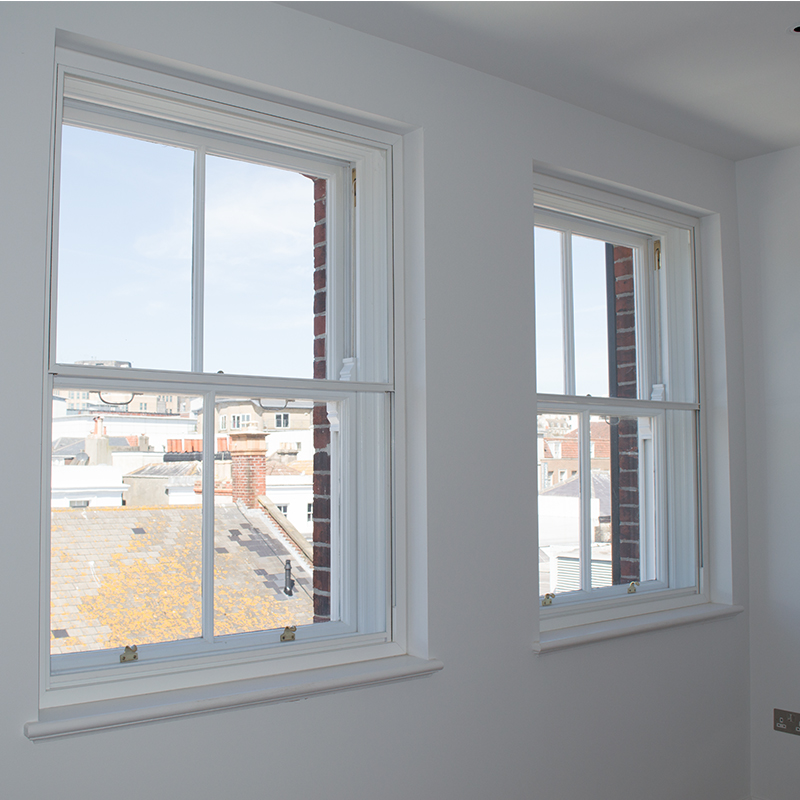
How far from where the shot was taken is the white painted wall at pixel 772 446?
321cm

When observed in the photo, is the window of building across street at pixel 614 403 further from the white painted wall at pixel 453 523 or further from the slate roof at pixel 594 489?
the white painted wall at pixel 453 523

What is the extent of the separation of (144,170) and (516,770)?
7.38ft

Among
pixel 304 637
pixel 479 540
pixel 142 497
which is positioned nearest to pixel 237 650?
pixel 304 637

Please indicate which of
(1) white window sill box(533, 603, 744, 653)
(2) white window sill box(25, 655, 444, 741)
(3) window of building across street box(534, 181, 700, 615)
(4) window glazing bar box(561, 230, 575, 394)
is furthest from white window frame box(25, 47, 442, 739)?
(4) window glazing bar box(561, 230, 575, 394)

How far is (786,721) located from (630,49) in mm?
2856

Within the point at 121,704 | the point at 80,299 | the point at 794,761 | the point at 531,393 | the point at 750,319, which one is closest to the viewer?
the point at 121,704

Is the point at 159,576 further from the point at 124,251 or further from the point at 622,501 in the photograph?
the point at 622,501

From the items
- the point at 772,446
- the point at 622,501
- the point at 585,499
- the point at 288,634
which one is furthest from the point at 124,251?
the point at 772,446

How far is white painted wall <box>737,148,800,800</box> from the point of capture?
3.21m

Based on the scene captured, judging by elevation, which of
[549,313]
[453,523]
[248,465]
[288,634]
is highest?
[549,313]

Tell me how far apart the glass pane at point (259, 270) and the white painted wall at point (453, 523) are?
0.31 meters

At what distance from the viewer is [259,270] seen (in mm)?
2264

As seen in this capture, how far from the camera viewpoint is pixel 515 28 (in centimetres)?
230

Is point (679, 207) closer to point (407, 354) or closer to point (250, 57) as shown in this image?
point (407, 354)
